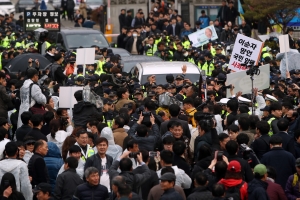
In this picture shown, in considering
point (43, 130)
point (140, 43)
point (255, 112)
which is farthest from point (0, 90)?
point (140, 43)

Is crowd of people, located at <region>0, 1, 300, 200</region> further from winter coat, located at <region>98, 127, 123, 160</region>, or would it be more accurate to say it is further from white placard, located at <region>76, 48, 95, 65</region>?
white placard, located at <region>76, 48, 95, 65</region>

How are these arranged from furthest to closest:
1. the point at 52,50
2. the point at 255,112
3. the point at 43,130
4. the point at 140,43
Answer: the point at 140,43 < the point at 52,50 < the point at 255,112 < the point at 43,130

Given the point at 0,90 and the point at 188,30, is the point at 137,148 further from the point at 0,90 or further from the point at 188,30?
the point at 188,30

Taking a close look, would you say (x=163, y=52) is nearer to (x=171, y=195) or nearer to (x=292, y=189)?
(x=292, y=189)

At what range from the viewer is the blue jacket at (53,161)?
49.0 ft

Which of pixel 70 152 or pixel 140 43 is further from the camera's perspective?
pixel 140 43

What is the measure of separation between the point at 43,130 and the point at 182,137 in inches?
103

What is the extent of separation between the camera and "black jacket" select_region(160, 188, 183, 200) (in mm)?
12516

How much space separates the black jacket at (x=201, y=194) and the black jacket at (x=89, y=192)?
3.54 ft

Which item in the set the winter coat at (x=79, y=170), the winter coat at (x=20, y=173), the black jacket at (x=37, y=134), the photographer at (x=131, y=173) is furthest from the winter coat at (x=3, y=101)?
the photographer at (x=131, y=173)

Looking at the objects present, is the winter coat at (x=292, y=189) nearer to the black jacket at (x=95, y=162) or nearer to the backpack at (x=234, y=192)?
the backpack at (x=234, y=192)

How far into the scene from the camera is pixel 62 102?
18562 millimetres

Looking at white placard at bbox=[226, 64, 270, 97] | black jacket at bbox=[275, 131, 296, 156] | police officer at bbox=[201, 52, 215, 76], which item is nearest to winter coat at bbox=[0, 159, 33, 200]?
black jacket at bbox=[275, 131, 296, 156]

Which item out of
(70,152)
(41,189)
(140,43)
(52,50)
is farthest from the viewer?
(140,43)
